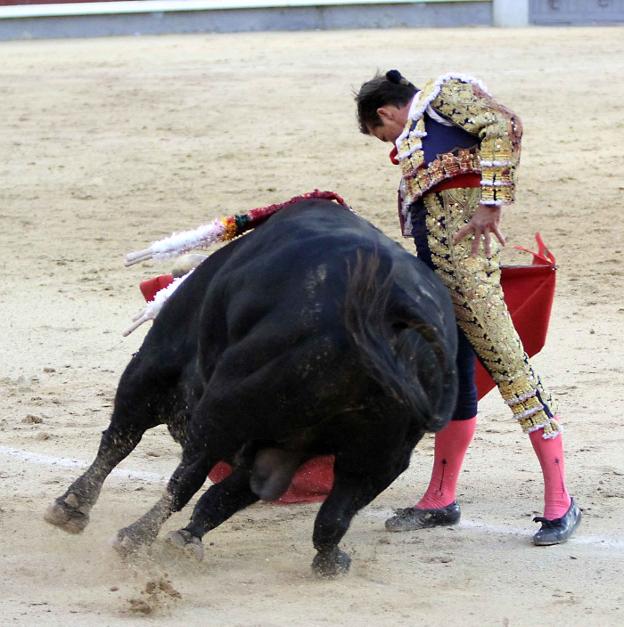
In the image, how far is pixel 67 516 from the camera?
3.75 meters

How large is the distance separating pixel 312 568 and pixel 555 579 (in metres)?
0.60

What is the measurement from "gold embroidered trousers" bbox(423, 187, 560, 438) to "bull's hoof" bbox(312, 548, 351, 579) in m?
0.68

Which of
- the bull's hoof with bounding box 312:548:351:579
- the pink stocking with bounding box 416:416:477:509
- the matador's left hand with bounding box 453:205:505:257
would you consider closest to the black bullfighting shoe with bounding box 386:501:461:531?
the pink stocking with bounding box 416:416:477:509

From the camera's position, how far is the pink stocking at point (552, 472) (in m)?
3.78

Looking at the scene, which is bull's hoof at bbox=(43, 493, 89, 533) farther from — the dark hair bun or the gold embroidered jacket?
the dark hair bun

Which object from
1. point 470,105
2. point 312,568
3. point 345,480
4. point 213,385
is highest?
point 470,105

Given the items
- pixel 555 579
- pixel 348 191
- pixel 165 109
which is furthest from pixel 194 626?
pixel 165 109

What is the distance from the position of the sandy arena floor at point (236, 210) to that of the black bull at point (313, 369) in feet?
0.78

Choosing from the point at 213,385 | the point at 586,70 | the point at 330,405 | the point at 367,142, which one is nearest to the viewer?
the point at 330,405

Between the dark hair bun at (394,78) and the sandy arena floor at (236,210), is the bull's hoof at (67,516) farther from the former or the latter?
the dark hair bun at (394,78)

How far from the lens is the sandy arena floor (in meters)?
3.33

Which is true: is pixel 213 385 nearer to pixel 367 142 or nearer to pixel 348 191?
pixel 348 191

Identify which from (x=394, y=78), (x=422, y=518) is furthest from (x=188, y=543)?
(x=394, y=78)

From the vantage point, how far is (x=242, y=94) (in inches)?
440
